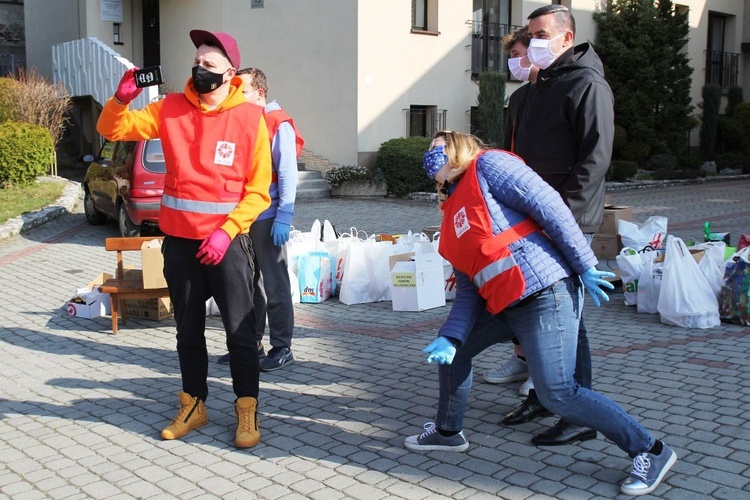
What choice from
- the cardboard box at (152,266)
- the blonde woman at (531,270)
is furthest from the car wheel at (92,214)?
the blonde woman at (531,270)

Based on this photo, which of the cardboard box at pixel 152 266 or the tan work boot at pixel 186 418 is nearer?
the tan work boot at pixel 186 418

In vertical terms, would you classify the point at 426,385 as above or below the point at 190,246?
below

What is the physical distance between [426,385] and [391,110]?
14125 mm

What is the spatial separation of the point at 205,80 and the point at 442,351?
187 cm

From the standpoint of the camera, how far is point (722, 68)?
27.5 m

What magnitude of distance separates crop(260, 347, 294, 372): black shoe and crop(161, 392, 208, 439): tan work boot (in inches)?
42.7

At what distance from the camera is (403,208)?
1647cm

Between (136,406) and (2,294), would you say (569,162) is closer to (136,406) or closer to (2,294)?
(136,406)

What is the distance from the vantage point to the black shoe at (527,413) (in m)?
4.68

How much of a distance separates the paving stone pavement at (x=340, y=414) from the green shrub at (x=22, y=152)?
26.6ft

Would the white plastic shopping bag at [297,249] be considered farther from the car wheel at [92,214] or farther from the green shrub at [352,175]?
the green shrub at [352,175]

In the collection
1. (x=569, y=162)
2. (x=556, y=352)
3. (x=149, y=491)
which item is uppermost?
(x=569, y=162)

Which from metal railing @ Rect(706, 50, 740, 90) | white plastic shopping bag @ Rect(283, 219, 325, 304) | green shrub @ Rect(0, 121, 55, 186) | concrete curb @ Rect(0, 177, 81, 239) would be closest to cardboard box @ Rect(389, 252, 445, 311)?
white plastic shopping bag @ Rect(283, 219, 325, 304)

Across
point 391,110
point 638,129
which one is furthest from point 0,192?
point 638,129
